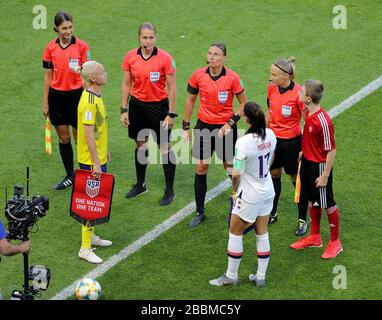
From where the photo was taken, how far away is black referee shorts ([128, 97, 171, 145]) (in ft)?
35.2

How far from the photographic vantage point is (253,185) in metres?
8.58

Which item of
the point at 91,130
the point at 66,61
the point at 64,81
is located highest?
the point at 66,61

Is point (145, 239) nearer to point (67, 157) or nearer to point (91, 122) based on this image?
point (91, 122)

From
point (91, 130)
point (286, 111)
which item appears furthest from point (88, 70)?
point (286, 111)

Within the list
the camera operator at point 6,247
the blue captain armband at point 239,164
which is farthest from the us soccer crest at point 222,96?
the camera operator at point 6,247

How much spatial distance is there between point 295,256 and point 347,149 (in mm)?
2846

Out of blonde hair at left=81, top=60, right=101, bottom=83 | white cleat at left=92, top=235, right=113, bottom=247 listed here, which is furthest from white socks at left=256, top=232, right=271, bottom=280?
blonde hair at left=81, top=60, right=101, bottom=83

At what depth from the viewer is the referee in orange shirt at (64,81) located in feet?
35.9

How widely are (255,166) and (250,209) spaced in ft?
1.49

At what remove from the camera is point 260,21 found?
15.8m

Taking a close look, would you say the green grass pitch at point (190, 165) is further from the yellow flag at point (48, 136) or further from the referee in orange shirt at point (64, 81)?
the referee in orange shirt at point (64, 81)

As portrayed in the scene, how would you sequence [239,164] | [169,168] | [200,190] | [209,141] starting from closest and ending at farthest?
[239,164]
[209,141]
[200,190]
[169,168]

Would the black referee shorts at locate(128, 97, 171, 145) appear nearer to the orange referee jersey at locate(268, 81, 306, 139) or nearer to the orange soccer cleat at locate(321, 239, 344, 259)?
the orange referee jersey at locate(268, 81, 306, 139)

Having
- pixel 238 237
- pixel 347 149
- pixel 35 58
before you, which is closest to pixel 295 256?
pixel 238 237
